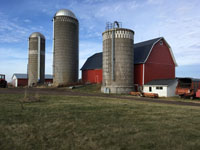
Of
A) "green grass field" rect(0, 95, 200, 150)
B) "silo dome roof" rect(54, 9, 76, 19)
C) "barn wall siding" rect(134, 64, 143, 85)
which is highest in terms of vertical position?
"silo dome roof" rect(54, 9, 76, 19)

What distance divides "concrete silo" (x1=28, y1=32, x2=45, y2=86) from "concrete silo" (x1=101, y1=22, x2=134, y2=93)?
28.7m

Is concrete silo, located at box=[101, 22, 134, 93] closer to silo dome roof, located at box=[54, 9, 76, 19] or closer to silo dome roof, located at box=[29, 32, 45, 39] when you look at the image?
silo dome roof, located at box=[54, 9, 76, 19]

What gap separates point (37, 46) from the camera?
175ft

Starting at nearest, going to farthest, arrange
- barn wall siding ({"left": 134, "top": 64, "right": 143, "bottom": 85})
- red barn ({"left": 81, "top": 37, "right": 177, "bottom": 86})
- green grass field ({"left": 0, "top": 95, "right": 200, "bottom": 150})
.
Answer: green grass field ({"left": 0, "top": 95, "right": 200, "bottom": 150}), barn wall siding ({"left": 134, "top": 64, "right": 143, "bottom": 85}), red barn ({"left": 81, "top": 37, "right": 177, "bottom": 86})

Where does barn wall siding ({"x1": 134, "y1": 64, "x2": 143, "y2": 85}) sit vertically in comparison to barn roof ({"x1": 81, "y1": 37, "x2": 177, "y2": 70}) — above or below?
below

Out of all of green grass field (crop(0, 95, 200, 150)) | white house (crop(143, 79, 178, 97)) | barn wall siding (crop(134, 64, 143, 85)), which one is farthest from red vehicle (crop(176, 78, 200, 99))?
green grass field (crop(0, 95, 200, 150))

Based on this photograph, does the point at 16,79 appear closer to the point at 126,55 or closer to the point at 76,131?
the point at 126,55

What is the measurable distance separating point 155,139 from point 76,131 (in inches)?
109

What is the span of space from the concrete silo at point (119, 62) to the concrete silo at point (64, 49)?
14930mm

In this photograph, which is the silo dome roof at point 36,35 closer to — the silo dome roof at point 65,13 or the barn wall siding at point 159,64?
the silo dome roof at point 65,13

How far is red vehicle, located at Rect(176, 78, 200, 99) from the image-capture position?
79.1 ft

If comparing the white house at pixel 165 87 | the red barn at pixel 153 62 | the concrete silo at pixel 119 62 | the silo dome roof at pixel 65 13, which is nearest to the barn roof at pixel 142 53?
the red barn at pixel 153 62

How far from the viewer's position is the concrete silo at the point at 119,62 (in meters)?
29.8

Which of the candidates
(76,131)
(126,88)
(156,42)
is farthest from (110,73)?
(76,131)
